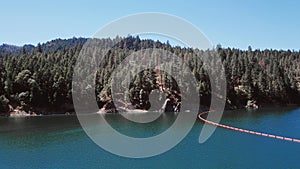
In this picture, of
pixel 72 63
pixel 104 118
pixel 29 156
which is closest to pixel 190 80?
pixel 104 118

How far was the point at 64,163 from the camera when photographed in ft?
140

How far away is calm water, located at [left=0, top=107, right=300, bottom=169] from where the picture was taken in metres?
42.2

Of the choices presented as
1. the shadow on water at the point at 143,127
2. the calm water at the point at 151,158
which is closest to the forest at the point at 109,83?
the shadow on water at the point at 143,127

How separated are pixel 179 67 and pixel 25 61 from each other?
46.5 meters

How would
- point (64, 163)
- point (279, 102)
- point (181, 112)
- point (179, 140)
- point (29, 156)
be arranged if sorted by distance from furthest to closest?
point (279, 102)
point (181, 112)
point (179, 140)
point (29, 156)
point (64, 163)

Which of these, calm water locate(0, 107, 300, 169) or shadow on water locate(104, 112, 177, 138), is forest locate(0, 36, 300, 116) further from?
calm water locate(0, 107, 300, 169)

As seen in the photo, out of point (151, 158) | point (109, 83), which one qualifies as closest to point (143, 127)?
point (151, 158)

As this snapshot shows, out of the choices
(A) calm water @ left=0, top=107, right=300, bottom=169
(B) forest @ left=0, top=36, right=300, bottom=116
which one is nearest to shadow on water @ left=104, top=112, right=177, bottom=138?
(A) calm water @ left=0, top=107, right=300, bottom=169

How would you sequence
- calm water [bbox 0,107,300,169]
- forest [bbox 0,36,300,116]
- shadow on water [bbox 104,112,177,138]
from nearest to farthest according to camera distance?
1. calm water [bbox 0,107,300,169]
2. shadow on water [bbox 104,112,177,138]
3. forest [bbox 0,36,300,116]

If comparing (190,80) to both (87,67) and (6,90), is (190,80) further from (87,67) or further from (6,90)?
(6,90)

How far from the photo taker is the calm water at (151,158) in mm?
42219

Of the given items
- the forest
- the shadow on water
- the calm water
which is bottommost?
the calm water

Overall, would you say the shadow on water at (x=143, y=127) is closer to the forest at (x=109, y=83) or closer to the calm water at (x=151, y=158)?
the calm water at (x=151, y=158)

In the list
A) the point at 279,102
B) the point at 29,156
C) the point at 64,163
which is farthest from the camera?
the point at 279,102
